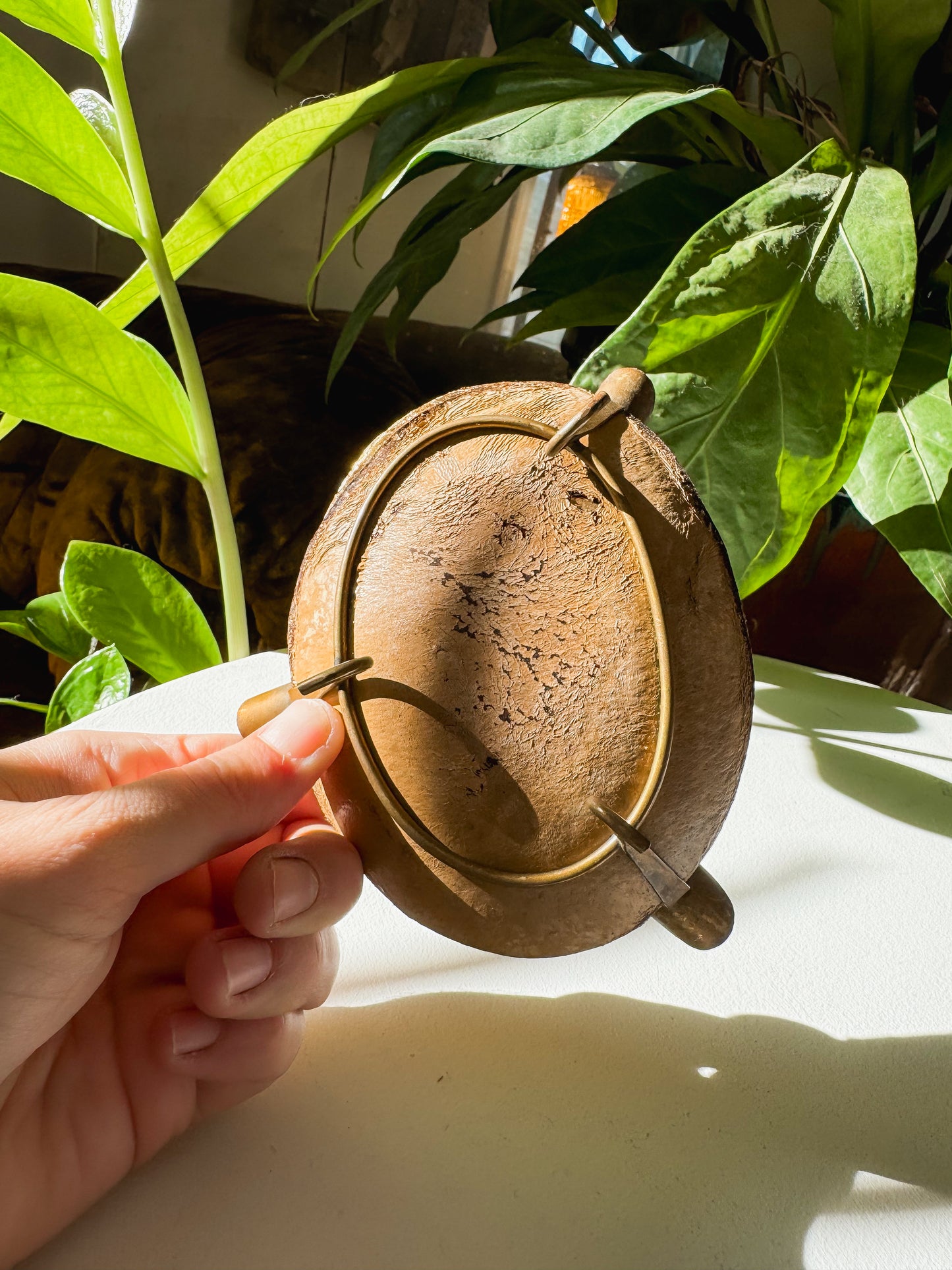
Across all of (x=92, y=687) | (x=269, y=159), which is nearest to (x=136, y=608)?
(x=92, y=687)

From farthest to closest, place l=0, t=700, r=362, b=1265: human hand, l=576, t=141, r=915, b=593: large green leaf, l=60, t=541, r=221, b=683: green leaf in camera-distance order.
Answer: l=60, t=541, r=221, b=683: green leaf
l=576, t=141, r=915, b=593: large green leaf
l=0, t=700, r=362, b=1265: human hand

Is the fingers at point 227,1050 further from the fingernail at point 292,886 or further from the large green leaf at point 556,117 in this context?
the large green leaf at point 556,117

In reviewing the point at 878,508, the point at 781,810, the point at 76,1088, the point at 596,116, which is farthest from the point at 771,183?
the point at 76,1088

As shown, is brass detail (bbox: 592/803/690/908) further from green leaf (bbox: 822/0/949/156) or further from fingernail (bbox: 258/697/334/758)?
green leaf (bbox: 822/0/949/156)

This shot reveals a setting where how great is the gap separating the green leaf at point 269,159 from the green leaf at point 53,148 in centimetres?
4

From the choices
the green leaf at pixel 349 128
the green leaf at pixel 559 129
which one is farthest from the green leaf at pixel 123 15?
the green leaf at pixel 559 129

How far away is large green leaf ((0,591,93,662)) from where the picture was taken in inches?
31.7

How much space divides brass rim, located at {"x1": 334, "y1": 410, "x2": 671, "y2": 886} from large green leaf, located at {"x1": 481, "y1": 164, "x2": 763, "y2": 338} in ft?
1.39

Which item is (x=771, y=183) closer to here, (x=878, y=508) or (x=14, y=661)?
(x=878, y=508)

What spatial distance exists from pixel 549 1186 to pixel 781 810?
35 centimetres

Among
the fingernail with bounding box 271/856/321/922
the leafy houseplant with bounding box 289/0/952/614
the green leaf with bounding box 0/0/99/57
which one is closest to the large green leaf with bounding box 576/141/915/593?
the leafy houseplant with bounding box 289/0/952/614

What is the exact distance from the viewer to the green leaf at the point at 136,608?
67 centimetres

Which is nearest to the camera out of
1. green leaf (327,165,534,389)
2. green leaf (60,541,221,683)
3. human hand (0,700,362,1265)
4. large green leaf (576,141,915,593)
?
human hand (0,700,362,1265)

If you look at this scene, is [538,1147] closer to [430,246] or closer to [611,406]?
[611,406]
